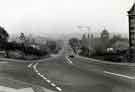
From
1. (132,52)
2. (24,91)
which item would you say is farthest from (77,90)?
(132,52)

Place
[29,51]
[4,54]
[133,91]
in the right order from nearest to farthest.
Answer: [133,91] < [4,54] < [29,51]

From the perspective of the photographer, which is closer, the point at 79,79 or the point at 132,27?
the point at 79,79

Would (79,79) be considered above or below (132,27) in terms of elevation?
below

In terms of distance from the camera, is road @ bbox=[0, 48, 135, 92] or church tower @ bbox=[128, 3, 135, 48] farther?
church tower @ bbox=[128, 3, 135, 48]

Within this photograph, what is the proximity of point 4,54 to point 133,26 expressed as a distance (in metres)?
68.6

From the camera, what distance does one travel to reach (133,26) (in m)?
105

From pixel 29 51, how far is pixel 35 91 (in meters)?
90.3

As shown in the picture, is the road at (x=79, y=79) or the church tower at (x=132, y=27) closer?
the road at (x=79, y=79)

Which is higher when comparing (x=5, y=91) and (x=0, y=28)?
(x=0, y=28)

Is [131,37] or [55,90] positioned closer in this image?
[55,90]

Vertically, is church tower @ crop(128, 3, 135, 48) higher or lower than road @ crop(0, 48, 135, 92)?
higher

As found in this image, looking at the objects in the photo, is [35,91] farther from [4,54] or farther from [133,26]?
[133,26]

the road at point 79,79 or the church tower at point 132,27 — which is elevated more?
the church tower at point 132,27

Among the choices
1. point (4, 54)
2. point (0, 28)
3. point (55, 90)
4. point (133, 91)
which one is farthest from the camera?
point (0, 28)
